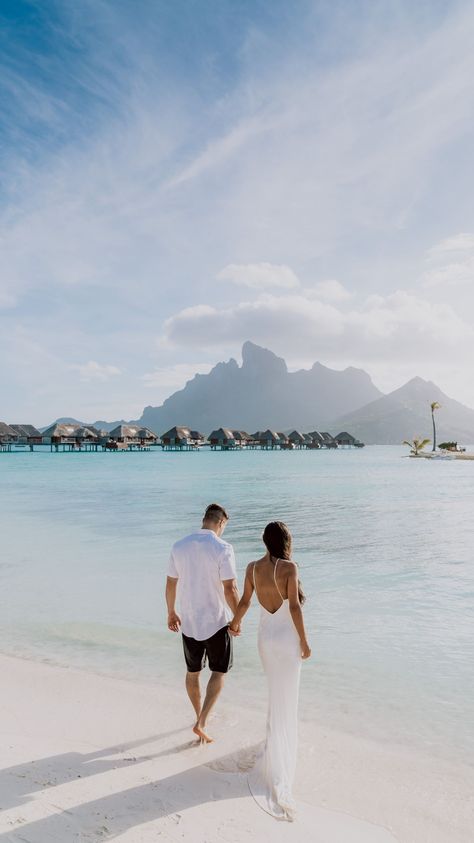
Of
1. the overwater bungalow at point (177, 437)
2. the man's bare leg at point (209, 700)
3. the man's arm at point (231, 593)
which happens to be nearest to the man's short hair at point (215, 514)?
the man's arm at point (231, 593)

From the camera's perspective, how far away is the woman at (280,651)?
10.8ft

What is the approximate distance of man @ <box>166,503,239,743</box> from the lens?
12.5ft

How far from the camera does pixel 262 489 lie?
3200 cm

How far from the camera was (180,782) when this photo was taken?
3.56 metres

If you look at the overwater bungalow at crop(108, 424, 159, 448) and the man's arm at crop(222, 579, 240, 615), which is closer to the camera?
the man's arm at crop(222, 579, 240, 615)

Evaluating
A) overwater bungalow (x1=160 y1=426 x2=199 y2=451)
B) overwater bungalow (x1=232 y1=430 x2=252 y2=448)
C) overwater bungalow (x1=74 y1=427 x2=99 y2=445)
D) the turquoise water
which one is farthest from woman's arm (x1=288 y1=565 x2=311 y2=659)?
overwater bungalow (x1=232 y1=430 x2=252 y2=448)

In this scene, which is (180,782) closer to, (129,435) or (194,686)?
(194,686)

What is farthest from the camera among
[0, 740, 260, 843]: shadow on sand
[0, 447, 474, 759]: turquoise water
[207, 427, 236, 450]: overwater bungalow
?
[207, 427, 236, 450]: overwater bungalow

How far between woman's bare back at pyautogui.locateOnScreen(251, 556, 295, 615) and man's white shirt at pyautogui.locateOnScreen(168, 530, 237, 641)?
43 cm

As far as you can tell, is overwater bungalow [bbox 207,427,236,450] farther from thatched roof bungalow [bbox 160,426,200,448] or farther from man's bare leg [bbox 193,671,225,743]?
man's bare leg [bbox 193,671,225,743]

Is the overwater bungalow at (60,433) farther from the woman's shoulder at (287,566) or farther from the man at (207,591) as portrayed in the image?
the woman's shoulder at (287,566)

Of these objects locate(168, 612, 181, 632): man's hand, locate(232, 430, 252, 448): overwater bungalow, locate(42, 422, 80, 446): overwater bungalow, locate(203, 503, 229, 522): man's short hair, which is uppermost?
locate(42, 422, 80, 446): overwater bungalow

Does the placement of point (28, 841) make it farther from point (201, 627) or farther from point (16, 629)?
point (16, 629)

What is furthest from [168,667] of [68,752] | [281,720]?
[281,720]
